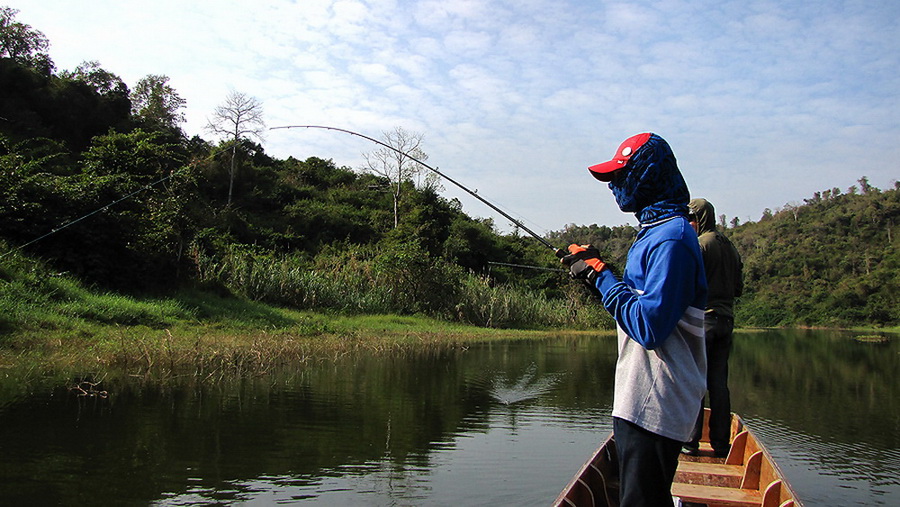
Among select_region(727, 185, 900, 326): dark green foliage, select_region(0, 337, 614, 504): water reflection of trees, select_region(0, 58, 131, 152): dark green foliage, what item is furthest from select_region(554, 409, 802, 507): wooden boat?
select_region(727, 185, 900, 326): dark green foliage

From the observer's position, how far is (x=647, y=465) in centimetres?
217

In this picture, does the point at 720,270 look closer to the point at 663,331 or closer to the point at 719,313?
the point at 719,313

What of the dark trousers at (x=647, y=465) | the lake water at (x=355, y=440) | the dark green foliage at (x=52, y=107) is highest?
the dark green foliage at (x=52, y=107)

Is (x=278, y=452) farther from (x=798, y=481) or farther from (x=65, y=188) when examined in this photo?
(x=65, y=188)

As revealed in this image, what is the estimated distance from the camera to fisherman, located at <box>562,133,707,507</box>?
2102 millimetres

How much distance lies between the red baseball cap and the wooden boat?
1.72 metres

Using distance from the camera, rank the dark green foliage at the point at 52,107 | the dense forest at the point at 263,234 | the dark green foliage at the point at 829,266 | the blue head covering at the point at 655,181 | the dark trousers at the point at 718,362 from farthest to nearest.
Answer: the dark green foliage at the point at 829,266 → the dark green foliage at the point at 52,107 → the dense forest at the point at 263,234 → the dark trousers at the point at 718,362 → the blue head covering at the point at 655,181

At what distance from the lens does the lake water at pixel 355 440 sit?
16.1 ft

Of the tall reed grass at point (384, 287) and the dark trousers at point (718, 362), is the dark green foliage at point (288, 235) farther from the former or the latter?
the dark trousers at point (718, 362)

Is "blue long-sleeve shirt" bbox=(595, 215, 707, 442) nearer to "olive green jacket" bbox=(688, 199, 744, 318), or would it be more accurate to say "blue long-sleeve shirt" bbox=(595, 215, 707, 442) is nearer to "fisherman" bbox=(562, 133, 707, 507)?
"fisherman" bbox=(562, 133, 707, 507)

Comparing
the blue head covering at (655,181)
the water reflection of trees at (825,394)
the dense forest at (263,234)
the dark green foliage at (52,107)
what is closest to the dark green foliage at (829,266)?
the dense forest at (263,234)

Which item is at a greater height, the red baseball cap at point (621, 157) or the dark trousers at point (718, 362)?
the red baseball cap at point (621, 157)

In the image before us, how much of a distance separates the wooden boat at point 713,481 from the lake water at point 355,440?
949 millimetres

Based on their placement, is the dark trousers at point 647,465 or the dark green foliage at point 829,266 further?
the dark green foliage at point 829,266
